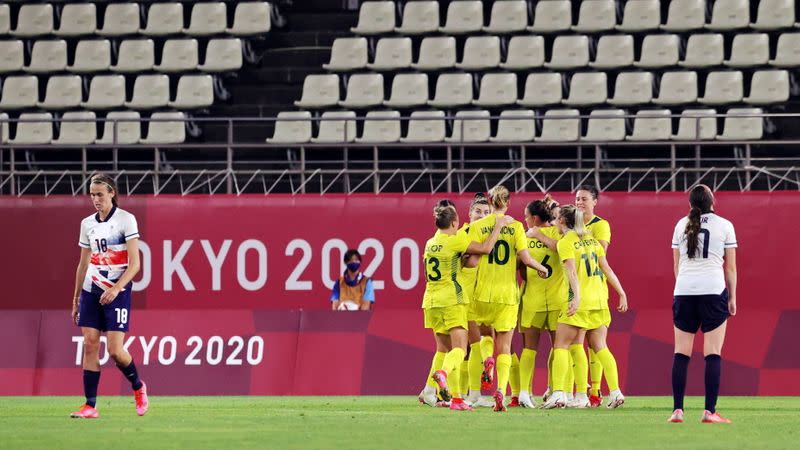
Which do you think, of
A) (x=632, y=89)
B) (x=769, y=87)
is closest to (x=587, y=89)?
(x=632, y=89)

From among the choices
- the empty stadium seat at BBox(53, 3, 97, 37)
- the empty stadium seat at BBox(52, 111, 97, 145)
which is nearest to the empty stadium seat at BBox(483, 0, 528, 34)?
the empty stadium seat at BBox(52, 111, 97, 145)

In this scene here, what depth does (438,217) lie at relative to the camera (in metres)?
15.2

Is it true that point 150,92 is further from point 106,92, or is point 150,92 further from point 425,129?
point 425,129

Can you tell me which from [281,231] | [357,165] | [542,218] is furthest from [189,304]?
[542,218]

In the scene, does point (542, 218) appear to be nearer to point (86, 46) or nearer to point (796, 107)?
point (796, 107)

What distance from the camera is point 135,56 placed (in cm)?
2603

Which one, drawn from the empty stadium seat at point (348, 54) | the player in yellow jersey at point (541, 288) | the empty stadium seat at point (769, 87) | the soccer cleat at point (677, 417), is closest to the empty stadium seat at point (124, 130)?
the empty stadium seat at point (348, 54)

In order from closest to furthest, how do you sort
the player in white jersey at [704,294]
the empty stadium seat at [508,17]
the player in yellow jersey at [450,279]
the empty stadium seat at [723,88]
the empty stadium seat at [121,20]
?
1. the player in white jersey at [704,294]
2. the player in yellow jersey at [450,279]
3. the empty stadium seat at [723,88]
4. the empty stadium seat at [508,17]
5. the empty stadium seat at [121,20]

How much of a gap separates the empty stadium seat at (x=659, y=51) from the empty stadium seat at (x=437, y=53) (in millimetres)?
2922

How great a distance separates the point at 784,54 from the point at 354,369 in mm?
9095

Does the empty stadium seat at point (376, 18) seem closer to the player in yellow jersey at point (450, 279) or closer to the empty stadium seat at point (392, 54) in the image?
the empty stadium seat at point (392, 54)

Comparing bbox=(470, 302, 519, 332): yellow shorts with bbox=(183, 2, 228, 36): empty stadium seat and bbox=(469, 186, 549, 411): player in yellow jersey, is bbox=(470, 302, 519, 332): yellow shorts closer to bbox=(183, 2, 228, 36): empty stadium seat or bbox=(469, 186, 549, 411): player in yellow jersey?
bbox=(469, 186, 549, 411): player in yellow jersey

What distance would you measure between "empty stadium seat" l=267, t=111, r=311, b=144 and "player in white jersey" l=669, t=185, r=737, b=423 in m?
11.6

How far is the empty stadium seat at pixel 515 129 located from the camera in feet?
76.3
